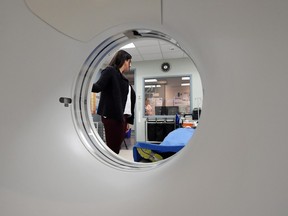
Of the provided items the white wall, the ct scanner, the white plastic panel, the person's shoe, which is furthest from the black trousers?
the white wall

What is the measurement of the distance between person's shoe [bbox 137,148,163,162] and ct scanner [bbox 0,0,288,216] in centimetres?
52

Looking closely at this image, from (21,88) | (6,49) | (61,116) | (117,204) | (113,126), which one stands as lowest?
(117,204)

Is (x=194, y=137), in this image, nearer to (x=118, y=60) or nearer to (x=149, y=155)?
(x=149, y=155)

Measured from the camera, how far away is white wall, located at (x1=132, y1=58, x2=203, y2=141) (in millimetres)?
4275

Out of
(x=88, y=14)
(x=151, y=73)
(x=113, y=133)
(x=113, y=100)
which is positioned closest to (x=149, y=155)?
(x=113, y=133)

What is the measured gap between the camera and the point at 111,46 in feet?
3.34

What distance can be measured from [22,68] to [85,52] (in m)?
0.24

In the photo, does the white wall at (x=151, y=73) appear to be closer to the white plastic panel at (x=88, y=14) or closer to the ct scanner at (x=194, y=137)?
the ct scanner at (x=194, y=137)

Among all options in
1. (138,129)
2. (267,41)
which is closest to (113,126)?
(267,41)

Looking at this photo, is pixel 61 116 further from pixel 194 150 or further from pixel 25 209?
pixel 194 150

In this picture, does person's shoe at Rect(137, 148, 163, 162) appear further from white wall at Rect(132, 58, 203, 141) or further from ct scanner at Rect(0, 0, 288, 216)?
white wall at Rect(132, 58, 203, 141)

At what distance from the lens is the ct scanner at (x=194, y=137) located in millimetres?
376

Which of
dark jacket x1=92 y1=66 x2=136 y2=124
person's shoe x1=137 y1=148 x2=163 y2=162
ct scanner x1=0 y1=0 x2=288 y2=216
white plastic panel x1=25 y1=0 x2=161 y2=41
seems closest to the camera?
ct scanner x1=0 y1=0 x2=288 y2=216

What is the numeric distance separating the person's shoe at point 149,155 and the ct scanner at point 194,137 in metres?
0.52
